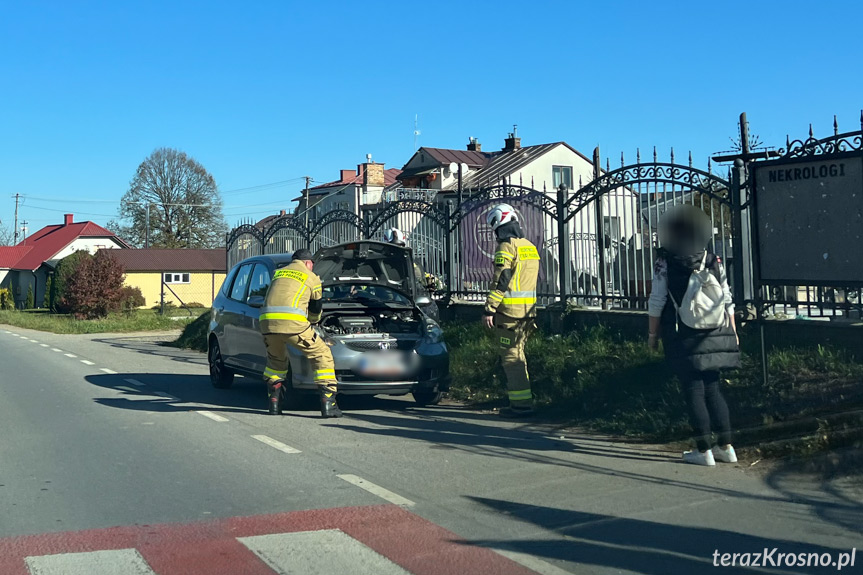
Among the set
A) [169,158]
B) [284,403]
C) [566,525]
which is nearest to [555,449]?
[566,525]

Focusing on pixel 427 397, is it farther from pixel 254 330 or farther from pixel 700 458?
pixel 700 458

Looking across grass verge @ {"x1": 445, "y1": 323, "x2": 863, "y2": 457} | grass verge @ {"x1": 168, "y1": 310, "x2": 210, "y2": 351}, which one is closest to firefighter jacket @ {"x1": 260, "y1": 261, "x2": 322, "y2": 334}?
grass verge @ {"x1": 445, "y1": 323, "x2": 863, "y2": 457}

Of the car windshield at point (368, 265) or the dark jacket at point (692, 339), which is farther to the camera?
the car windshield at point (368, 265)

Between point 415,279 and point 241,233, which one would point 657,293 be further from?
point 241,233

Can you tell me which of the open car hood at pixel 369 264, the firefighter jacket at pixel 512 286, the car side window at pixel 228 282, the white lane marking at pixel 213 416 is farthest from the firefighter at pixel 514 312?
the car side window at pixel 228 282

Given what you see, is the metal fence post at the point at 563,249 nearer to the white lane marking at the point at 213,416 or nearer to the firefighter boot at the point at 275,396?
the firefighter boot at the point at 275,396

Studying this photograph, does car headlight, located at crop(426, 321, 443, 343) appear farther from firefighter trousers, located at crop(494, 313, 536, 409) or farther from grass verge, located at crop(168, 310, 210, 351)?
grass verge, located at crop(168, 310, 210, 351)

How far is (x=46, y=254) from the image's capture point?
65062 mm

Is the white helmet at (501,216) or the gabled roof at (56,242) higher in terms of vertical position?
the gabled roof at (56,242)

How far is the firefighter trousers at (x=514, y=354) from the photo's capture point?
9.10 meters


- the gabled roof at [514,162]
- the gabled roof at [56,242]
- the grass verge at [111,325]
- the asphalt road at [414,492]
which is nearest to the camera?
the asphalt road at [414,492]

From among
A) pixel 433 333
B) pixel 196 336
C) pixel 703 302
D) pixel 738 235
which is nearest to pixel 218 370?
pixel 433 333

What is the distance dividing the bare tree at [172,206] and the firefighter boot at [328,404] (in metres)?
62.1

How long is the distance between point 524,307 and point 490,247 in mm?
4624
